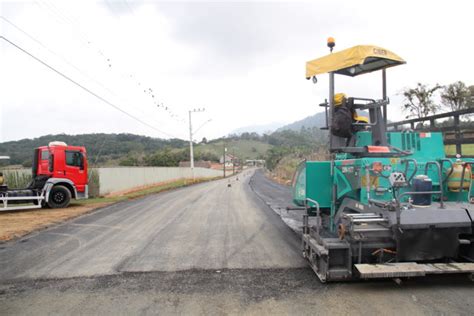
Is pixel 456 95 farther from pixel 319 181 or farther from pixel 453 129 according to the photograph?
pixel 319 181

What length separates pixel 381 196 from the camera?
15.8 feet

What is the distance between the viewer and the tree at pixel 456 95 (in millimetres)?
17516

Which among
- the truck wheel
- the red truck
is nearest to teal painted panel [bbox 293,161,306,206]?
the truck wheel

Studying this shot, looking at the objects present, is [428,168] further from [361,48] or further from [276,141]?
[276,141]

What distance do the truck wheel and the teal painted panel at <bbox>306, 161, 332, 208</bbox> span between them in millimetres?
12453

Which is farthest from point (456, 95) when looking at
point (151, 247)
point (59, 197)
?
point (59, 197)

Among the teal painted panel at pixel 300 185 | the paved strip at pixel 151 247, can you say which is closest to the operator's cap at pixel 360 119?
the teal painted panel at pixel 300 185

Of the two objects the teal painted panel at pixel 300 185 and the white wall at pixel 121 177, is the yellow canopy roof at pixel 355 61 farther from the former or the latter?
the white wall at pixel 121 177

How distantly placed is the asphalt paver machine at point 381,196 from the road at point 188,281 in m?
0.32

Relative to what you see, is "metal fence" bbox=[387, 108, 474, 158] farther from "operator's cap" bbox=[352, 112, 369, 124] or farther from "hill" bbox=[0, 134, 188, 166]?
"hill" bbox=[0, 134, 188, 166]

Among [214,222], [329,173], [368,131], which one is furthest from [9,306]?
[214,222]

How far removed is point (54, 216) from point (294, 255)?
31.0 ft

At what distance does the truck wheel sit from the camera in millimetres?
15125

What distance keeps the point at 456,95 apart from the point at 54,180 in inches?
764
